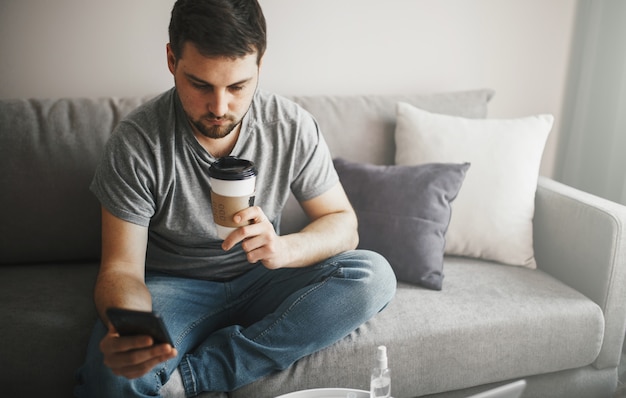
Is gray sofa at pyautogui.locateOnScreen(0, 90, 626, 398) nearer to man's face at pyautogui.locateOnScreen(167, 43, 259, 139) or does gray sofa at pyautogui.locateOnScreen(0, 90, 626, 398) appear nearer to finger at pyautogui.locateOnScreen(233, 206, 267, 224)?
finger at pyautogui.locateOnScreen(233, 206, 267, 224)

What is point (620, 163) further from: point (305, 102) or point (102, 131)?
point (102, 131)

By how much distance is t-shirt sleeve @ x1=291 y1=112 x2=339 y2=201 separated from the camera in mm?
1784

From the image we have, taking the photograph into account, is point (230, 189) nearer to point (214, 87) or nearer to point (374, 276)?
point (214, 87)

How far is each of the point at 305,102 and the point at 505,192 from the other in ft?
2.60

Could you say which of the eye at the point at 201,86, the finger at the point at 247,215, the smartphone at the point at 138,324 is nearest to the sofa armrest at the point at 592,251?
the finger at the point at 247,215

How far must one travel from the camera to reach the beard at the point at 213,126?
153 centimetres

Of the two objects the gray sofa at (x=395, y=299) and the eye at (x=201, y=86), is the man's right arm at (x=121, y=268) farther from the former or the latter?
the eye at (x=201, y=86)

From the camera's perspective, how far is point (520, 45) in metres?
2.70

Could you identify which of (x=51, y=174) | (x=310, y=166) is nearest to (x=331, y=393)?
(x=310, y=166)

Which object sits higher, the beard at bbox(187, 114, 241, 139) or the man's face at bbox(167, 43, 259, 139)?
the man's face at bbox(167, 43, 259, 139)

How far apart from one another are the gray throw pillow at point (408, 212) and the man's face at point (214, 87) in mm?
620

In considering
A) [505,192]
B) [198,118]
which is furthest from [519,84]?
[198,118]

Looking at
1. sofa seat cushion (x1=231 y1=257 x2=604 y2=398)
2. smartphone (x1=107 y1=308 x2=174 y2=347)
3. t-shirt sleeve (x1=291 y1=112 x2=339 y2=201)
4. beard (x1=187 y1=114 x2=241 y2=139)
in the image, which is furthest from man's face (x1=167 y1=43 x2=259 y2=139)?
sofa seat cushion (x1=231 y1=257 x2=604 y2=398)

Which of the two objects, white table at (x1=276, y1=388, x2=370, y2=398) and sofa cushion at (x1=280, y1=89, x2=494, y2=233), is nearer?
white table at (x1=276, y1=388, x2=370, y2=398)
